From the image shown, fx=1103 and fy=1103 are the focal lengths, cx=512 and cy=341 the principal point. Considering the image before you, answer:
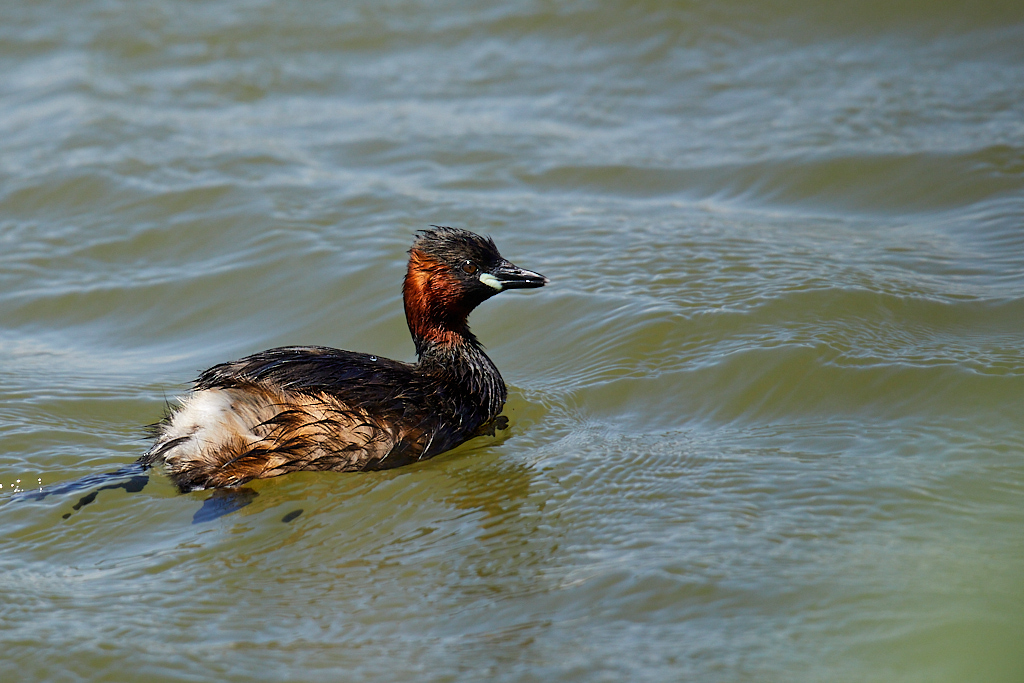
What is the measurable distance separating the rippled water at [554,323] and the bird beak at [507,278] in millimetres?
669

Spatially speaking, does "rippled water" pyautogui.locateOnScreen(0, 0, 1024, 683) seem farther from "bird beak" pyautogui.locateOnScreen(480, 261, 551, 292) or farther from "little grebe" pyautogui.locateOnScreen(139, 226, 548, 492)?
"bird beak" pyautogui.locateOnScreen(480, 261, 551, 292)

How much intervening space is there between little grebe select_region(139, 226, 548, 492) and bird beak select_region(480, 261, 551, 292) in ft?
1.74

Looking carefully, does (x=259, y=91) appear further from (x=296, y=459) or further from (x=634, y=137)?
(x=296, y=459)

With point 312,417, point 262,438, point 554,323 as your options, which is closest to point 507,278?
point 554,323

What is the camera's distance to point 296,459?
5.23 metres

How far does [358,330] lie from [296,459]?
212cm

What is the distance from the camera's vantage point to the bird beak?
19.7 ft

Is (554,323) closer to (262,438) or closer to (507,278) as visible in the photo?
(507,278)

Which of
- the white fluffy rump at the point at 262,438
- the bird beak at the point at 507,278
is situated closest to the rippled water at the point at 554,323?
the white fluffy rump at the point at 262,438

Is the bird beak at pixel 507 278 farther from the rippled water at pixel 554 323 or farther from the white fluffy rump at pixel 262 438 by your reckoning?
the white fluffy rump at pixel 262 438

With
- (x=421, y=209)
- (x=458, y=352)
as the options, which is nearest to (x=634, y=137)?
(x=421, y=209)

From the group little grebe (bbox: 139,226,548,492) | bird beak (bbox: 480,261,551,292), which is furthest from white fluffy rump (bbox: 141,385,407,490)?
bird beak (bbox: 480,261,551,292)

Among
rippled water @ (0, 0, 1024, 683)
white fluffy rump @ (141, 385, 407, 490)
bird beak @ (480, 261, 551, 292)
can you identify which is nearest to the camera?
rippled water @ (0, 0, 1024, 683)

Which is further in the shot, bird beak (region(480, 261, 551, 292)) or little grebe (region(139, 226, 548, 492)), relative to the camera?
bird beak (region(480, 261, 551, 292))
